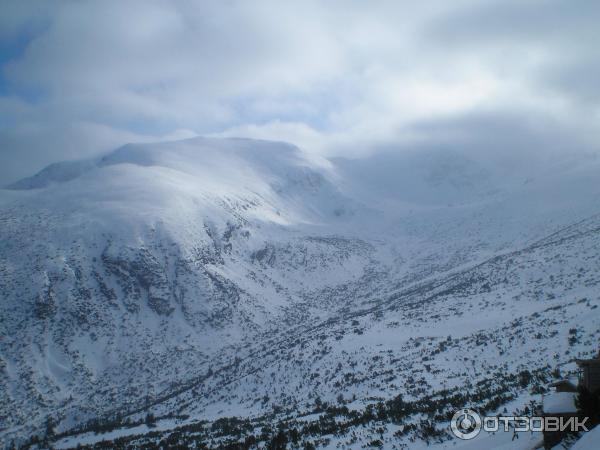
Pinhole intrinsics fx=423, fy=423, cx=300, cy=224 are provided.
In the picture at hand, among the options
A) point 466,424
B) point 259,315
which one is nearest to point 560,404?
point 466,424

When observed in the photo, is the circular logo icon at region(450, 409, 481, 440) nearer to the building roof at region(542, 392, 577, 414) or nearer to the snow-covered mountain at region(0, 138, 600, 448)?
the snow-covered mountain at region(0, 138, 600, 448)

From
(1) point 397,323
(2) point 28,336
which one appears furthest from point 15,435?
(1) point 397,323

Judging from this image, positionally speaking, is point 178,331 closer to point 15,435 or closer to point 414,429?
point 15,435

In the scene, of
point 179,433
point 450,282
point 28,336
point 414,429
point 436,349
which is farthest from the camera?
point 450,282

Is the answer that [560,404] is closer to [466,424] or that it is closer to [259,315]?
[466,424]

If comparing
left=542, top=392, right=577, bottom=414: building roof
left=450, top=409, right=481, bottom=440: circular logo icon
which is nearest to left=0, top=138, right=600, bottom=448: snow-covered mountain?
left=450, top=409, right=481, bottom=440: circular logo icon

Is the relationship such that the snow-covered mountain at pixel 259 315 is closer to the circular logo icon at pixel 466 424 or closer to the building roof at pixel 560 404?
the circular logo icon at pixel 466 424
